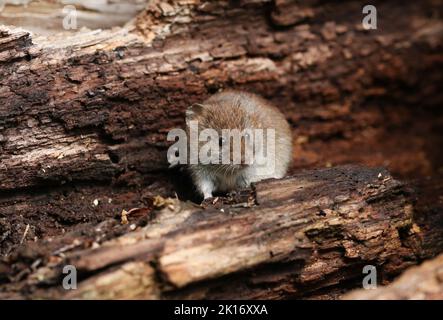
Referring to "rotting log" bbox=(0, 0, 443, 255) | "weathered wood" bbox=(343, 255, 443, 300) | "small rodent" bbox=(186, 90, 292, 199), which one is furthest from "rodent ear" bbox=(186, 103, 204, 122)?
"weathered wood" bbox=(343, 255, 443, 300)

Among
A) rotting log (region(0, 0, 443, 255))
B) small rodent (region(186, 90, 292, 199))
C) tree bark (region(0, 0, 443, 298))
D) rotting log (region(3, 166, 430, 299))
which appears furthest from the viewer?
small rodent (region(186, 90, 292, 199))

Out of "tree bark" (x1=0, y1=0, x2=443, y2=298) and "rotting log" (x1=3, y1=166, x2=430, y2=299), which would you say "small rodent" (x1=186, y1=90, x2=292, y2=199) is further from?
"rotting log" (x1=3, y1=166, x2=430, y2=299)

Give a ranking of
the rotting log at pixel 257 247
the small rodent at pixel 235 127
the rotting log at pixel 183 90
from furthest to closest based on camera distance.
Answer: the small rodent at pixel 235 127 < the rotting log at pixel 183 90 < the rotting log at pixel 257 247

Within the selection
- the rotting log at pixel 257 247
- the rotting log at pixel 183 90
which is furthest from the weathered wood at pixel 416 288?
A: the rotting log at pixel 183 90

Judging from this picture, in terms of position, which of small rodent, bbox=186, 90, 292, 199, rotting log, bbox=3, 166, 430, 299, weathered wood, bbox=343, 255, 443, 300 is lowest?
weathered wood, bbox=343, 255, 443, 300

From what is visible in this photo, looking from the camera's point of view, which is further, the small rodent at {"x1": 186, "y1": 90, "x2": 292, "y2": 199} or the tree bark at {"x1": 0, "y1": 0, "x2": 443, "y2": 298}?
the small rodent at {"x1": 186, "y1": 90, "x2": 292, "y2": 199}

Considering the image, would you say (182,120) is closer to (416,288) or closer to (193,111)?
(193,111)

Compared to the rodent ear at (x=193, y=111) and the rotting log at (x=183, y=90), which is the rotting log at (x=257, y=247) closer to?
the rodent ear at (x=193, y=111)
